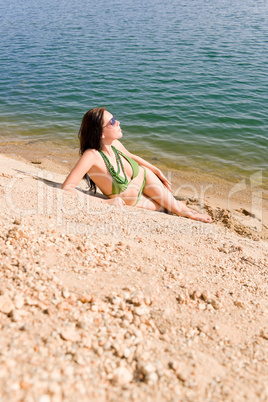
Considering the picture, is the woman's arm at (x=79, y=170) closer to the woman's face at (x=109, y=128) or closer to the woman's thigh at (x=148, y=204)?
the woman's face at (x=109, y=128)

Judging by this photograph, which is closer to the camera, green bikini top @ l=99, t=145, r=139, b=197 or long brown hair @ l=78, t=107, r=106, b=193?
long brown hair @ l=78, t=107, r=106, b=193

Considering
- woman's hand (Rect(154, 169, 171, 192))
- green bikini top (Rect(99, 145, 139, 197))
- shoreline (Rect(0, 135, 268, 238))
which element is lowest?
shoreline (Rect(0, 135, 268, 238))

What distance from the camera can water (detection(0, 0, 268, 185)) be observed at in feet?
28.8

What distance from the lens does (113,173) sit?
175 inches

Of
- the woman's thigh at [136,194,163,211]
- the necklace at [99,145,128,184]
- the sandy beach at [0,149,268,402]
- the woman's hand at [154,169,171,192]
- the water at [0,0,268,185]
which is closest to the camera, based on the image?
the sandy beach at [0,149,268,402]

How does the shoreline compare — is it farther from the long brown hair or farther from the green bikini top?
the long brown hair

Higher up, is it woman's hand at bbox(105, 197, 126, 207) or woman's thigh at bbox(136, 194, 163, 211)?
woman's hand at bbox(105, 197, 126, 207)

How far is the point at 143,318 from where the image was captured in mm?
2449

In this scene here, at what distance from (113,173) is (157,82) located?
894 cm

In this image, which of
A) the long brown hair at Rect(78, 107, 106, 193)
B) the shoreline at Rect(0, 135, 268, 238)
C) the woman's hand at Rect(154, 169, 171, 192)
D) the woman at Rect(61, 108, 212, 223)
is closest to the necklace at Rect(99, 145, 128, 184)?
the woman at Rect(61, 108, 212, 223)

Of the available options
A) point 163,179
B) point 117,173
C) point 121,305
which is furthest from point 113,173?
point 121,305

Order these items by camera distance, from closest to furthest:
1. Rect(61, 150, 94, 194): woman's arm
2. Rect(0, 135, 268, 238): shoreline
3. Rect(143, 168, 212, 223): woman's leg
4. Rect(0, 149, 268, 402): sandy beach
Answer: Rect(0, 149, 268, 402): sandy beach < Rect(61, 150, 94, 194): woman's arm < Rect(143, 168, 212, 223): woman's leg < Rect(0, 135, 268, 238): shoreline

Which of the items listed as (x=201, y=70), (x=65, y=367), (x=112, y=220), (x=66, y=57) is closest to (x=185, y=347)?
(x=65, y=367)

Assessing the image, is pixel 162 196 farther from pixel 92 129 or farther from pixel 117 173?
pixel 92 129
